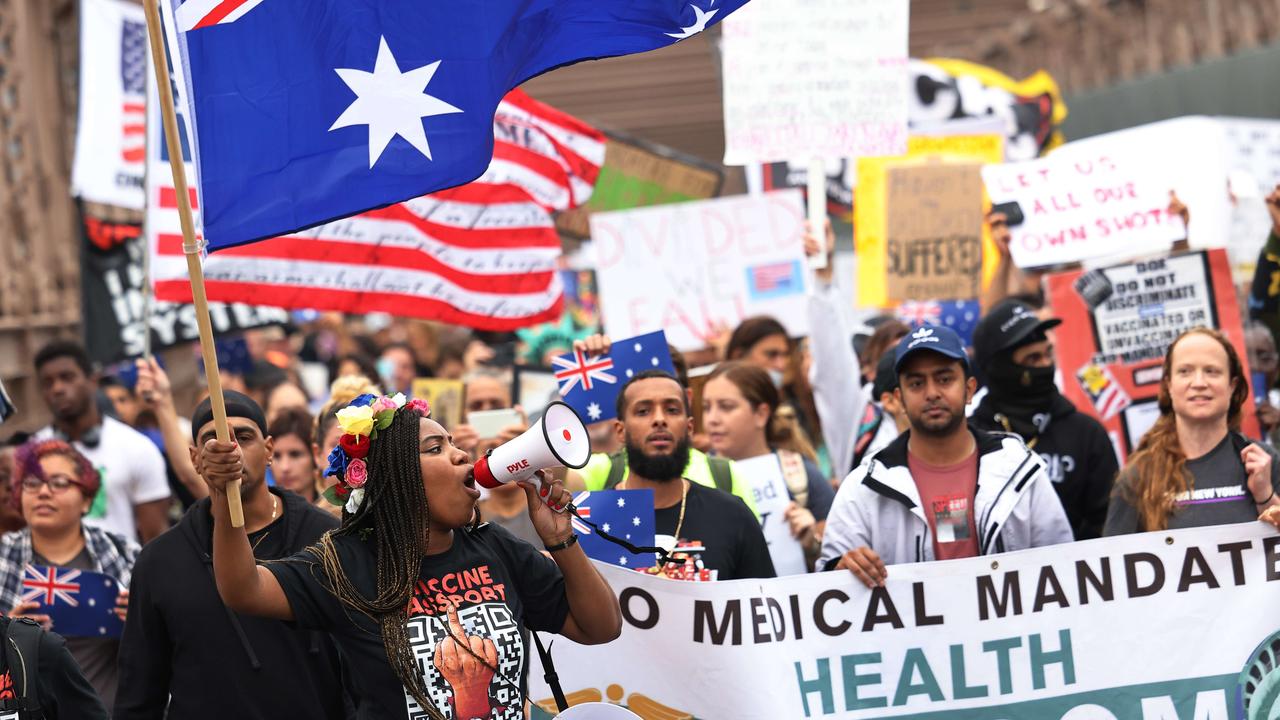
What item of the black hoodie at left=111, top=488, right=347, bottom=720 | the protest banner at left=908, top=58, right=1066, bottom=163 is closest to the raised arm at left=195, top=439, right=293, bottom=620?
the black hoodie at left=111, top=488, right=347, bottom=720

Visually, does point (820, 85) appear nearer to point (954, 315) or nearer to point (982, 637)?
point (954, 315)

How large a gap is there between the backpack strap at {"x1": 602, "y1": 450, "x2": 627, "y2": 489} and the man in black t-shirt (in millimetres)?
99

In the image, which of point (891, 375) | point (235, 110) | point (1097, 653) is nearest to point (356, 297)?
point (891, 375)

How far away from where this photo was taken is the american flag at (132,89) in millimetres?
10031

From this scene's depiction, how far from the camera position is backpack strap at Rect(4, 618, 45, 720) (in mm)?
3977

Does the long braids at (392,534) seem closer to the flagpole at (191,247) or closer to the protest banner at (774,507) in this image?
the flagpole at (191,247)

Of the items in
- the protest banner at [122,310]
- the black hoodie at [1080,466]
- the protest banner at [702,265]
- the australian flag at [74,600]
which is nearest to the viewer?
the australian flag at [74,600]

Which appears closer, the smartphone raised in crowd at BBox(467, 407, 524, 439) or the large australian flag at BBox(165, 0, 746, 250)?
the large australian flag at BBox(165, 0, 746, 250)

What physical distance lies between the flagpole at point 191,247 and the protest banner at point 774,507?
8.19ft

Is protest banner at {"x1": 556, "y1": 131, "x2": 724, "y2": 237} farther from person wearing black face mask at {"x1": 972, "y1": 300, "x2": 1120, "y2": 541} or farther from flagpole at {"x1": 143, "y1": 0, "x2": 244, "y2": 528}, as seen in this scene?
flagpole at {"x1": 143, "y1": 0, "x2": 244, "y2": 528}

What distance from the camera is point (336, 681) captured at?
14.7 feet

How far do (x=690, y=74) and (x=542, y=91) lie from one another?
81.9 inches

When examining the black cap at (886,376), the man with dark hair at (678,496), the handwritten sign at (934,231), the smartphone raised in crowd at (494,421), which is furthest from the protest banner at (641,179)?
the man with dark hair at (678,496)

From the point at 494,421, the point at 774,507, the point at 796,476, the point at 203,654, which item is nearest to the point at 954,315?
the point at 796,476
